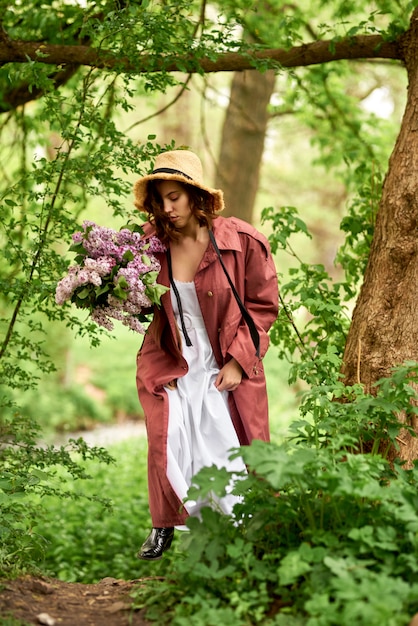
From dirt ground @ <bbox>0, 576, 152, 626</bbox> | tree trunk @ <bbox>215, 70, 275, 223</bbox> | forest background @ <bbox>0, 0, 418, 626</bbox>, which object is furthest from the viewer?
tree trunk @ <bbox>215, 70, 275, 223</bbox>

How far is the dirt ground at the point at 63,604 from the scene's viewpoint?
2996 mm

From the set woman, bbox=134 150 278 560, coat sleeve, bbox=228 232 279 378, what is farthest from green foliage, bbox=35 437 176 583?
coat sleeve, bbox=228 232 279 378

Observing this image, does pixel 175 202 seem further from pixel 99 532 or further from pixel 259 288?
pixel 99 532

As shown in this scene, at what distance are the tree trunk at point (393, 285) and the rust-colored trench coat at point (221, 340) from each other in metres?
0.65

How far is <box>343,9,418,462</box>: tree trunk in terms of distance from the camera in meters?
4.34

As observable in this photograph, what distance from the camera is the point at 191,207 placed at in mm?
4012

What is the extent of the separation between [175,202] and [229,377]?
0.92m

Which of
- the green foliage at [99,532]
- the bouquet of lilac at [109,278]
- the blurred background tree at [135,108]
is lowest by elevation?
the green foliage at [99,532]

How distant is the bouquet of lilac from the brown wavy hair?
248mm

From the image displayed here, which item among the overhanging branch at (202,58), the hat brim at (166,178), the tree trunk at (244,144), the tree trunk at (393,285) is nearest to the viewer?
the hat brim at (166,178)

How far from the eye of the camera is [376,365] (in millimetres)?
4336

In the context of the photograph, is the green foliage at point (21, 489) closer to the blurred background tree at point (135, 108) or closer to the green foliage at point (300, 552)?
the blurred background tree at point (135, 108)

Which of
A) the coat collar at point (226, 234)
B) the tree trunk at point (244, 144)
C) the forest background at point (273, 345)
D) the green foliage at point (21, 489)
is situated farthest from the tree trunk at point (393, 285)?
the tree trunk at point (244, 144)

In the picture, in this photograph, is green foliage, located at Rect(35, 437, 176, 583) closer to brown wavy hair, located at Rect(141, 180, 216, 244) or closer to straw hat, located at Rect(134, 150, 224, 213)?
brown wavy hair, located at Rect(141, 180, 216, 244)
